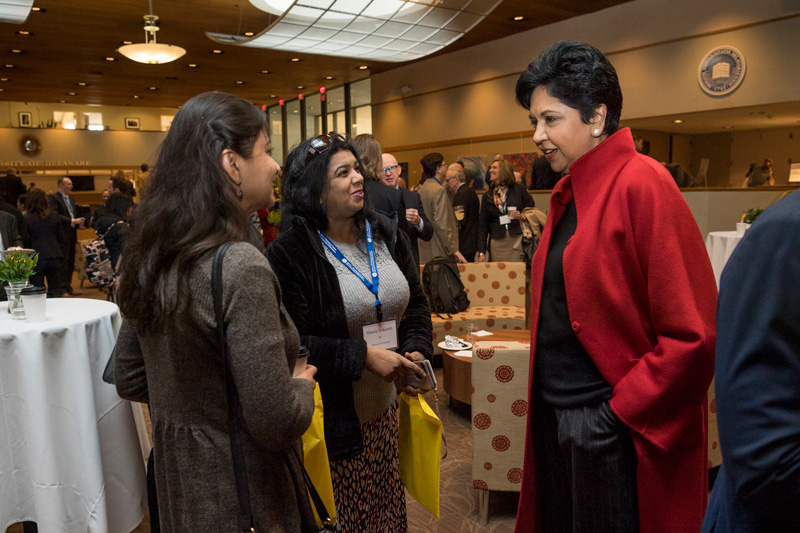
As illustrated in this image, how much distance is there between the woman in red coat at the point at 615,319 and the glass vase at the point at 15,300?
217cm

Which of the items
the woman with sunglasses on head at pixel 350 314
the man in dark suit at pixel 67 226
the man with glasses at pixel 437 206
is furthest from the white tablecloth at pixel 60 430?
the man in dark suit at pixel 67 226

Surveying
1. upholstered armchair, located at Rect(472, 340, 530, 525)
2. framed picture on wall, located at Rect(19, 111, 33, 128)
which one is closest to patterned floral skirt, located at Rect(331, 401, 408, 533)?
upholstered armchair, located at Rect(472, 340, 530, 525)

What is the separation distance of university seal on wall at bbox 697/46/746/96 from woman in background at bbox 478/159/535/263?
3013mm

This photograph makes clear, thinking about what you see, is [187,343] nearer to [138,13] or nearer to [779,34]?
[779,34]

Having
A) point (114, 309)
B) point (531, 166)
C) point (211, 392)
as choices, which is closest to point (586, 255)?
point (211, 392)

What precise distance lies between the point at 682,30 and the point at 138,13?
7.66 metres

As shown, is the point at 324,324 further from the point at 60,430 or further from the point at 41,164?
the point at 41,164

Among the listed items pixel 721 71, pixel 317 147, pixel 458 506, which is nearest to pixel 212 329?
pixel 317 147

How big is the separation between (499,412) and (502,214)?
14.2 ft

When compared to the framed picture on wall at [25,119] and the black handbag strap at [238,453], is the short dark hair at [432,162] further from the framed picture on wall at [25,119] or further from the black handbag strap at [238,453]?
the framed picture on wall at [25,119]

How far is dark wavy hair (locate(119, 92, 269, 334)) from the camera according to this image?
3.70 feet

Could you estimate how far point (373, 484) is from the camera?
190 centimetres

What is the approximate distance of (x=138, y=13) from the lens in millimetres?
8344

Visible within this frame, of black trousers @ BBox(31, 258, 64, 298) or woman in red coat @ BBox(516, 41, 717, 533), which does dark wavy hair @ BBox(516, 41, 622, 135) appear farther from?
black trousers @ BBox(31, 258, 64, 298)
